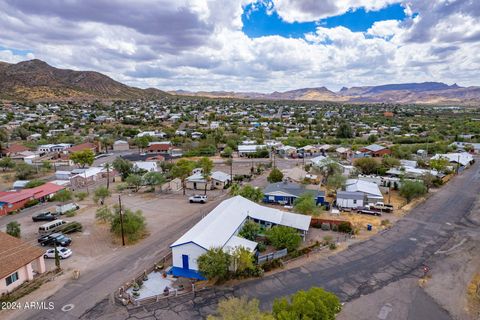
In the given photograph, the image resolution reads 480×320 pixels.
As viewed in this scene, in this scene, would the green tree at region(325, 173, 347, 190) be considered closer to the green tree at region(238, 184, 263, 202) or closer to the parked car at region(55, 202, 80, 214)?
the green tree at region(238, 184, 263, 202)

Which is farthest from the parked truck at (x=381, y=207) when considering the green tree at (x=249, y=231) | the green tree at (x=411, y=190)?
the green tree at (x=249, y=231)

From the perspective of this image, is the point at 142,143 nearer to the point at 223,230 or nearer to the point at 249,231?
the point at 249,231

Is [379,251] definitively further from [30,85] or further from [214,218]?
[30,85]

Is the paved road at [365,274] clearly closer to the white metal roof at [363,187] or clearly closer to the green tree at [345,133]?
the white metal roof at [363,187]

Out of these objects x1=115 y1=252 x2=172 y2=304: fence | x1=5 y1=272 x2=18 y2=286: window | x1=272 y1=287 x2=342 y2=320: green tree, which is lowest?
x1=115 y1=252 x2=172 y2=304: fence

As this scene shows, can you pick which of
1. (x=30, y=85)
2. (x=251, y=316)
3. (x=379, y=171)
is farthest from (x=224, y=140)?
(x=30, y=85)

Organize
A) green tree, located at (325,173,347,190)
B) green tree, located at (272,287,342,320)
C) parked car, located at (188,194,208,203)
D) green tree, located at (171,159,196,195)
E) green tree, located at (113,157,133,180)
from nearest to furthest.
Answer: green tree, located at (272,287,342,320), parked car, located at (188,194,208,203), green tree, located at (325,173,347,190), green tree, located at (171,159,196,195), green tree, located at (113,157,133,180)

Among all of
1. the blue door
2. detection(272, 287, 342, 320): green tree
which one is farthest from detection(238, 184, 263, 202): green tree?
detection(272, 287, 342, 320): green tree
